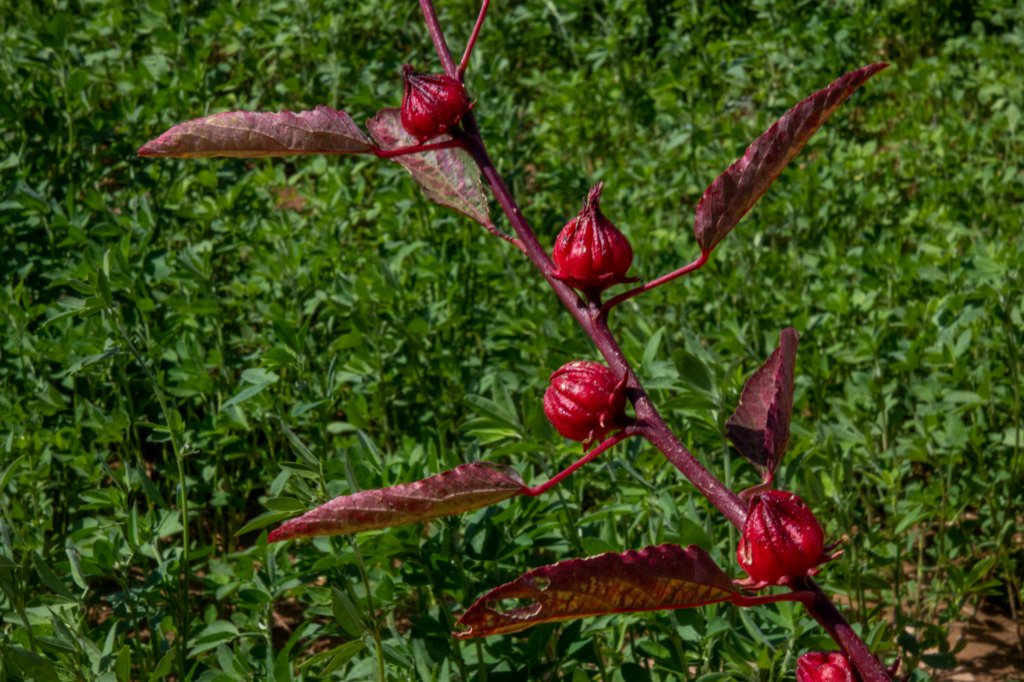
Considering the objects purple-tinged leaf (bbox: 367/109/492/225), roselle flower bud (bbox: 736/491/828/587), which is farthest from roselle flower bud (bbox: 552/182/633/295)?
roselle flower bud (bbox: 736/491/828/587)

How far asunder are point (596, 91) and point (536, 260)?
410 cm

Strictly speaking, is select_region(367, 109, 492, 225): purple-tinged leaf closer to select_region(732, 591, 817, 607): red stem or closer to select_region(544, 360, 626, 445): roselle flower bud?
select_region(544, 360, 626, 445): roselle flower bud

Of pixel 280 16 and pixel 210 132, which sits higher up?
pixel 210 132

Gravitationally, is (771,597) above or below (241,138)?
below

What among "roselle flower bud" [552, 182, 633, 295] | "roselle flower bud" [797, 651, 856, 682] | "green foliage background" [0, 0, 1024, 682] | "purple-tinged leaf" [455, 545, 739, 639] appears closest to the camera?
"purple-tinged leaf" [455, 545, 739, 639]

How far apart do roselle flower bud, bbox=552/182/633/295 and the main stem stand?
3 centimetres

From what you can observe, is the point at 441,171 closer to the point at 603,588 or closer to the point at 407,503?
the point at 407,503

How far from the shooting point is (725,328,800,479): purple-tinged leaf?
111cm

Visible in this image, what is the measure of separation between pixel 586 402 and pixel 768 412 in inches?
7.8

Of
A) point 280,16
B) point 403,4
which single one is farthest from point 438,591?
point 403,4

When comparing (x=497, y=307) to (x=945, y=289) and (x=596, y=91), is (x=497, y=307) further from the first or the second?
(x=596, y=91)

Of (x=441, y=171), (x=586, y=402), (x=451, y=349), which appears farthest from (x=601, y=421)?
(x=451, y=349)

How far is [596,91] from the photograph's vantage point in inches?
200

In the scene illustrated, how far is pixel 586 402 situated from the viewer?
3.37 feet
